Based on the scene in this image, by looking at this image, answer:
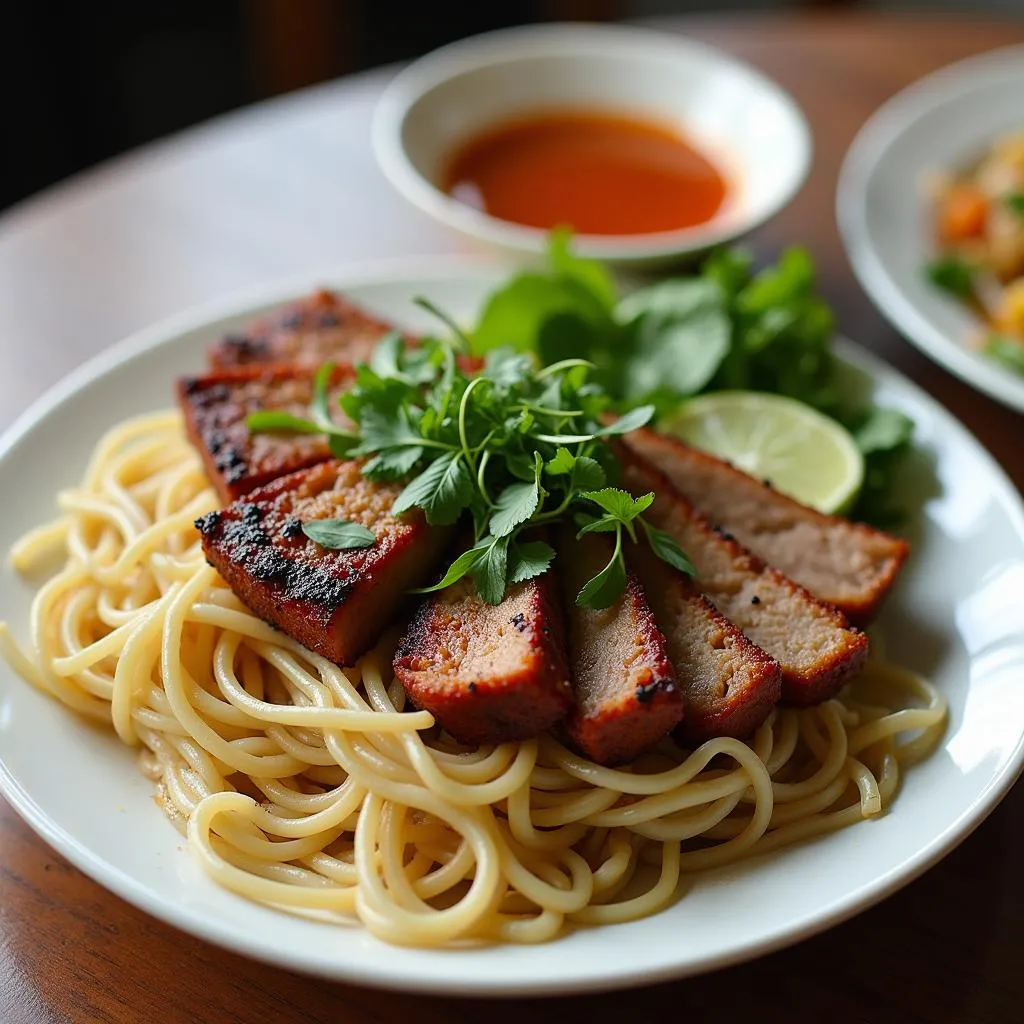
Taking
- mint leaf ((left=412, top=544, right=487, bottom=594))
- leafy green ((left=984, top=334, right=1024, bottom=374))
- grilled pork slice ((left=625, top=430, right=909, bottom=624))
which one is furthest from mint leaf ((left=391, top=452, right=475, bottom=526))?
leafy green ((left=984, top=334, right=1024, bottom=374))

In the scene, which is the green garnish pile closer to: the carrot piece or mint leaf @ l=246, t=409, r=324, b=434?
mint leaf @ l=246, t=409, r=324, b=434

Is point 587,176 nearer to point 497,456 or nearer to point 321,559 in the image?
point 497,456

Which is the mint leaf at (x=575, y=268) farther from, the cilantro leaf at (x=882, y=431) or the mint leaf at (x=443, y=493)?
the mint leaf at (x=443, y=493)

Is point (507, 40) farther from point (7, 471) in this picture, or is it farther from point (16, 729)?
point (16, 729)

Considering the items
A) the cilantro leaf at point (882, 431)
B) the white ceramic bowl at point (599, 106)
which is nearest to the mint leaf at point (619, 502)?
the cilantro leaf at point (882, 431)

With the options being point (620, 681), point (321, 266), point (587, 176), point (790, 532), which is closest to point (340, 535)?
point (620, 681)

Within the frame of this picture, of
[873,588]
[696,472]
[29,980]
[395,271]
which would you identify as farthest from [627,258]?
[29,980]
